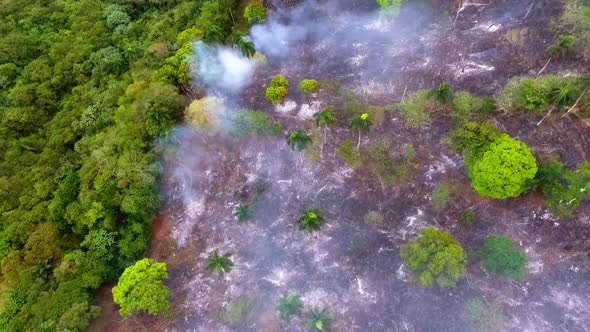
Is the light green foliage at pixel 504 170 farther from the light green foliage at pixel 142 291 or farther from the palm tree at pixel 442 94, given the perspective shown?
the light green foliage at pixel 142 291

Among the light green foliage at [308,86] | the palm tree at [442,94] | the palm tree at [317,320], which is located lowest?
the palm tree at [317,320]

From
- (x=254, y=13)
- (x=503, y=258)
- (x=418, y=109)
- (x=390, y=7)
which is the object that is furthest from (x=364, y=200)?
(x=254, y=13)

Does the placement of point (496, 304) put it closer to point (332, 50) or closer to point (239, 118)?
point (239, 118)

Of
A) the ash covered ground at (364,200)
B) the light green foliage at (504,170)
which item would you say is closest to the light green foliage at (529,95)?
the ash covered ground at (364,200)

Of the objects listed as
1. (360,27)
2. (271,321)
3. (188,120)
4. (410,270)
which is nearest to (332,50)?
(360,27)

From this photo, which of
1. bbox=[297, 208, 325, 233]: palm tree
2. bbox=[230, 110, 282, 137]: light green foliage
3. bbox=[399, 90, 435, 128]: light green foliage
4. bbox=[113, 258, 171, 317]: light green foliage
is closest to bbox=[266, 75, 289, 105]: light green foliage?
bbox=[230, 110, 282, 137]: light green foliage

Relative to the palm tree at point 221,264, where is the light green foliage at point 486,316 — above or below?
below
